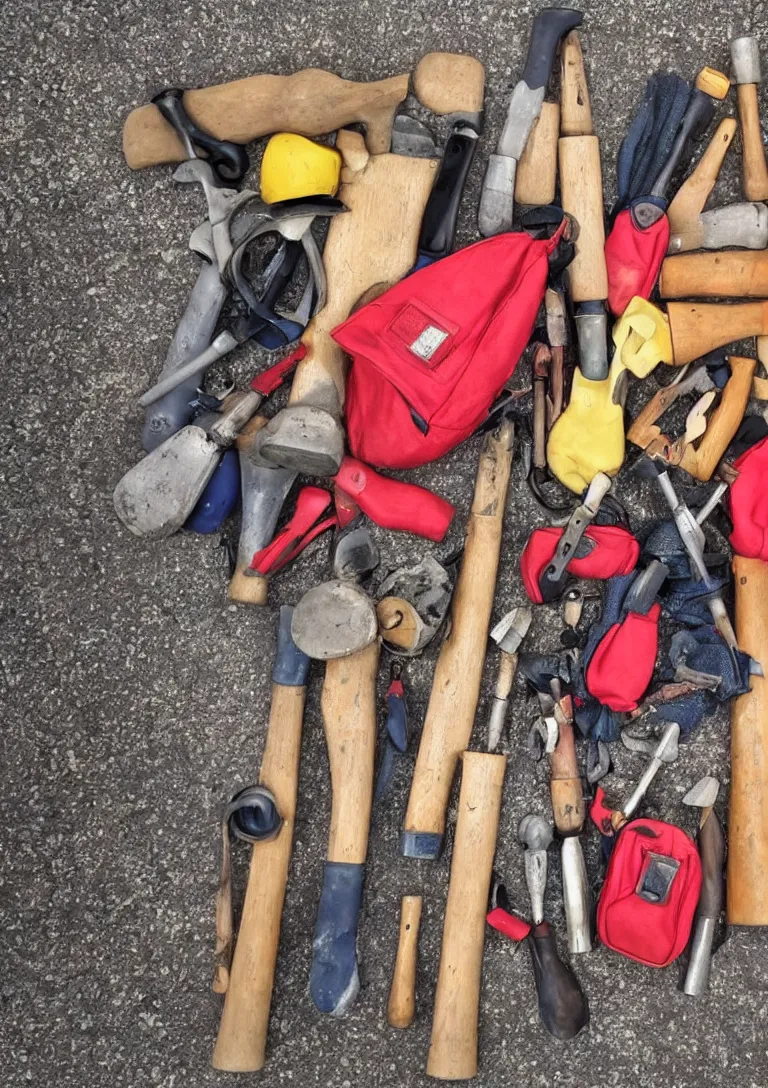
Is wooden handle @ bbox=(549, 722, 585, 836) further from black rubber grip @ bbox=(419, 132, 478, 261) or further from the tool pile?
black rubber grip @ bbox=(419, 132, 478, 261)

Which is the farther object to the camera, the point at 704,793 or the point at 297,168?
the point at 704,793

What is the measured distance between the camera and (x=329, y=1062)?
2.97 m

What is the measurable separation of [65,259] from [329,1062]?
103 inches

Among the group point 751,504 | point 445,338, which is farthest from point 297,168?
point 751,504

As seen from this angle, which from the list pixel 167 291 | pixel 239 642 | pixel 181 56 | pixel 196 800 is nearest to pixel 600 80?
pixel 181 56

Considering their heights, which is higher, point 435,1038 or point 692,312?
point 692,312

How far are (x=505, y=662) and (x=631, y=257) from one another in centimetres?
129

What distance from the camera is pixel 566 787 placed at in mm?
2951

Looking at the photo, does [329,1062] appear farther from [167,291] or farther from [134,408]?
[167,291]

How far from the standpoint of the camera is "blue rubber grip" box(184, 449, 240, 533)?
2.92m

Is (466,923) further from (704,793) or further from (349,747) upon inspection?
(704,793)

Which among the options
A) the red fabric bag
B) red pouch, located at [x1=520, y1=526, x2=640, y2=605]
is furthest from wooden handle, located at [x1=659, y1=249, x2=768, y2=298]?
red pouch, located at [x1=520, y1=526, x2=640, y2=605]

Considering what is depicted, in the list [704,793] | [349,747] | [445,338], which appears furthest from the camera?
[704,793]

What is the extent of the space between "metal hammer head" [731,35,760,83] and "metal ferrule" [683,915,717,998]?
258 centimetres
